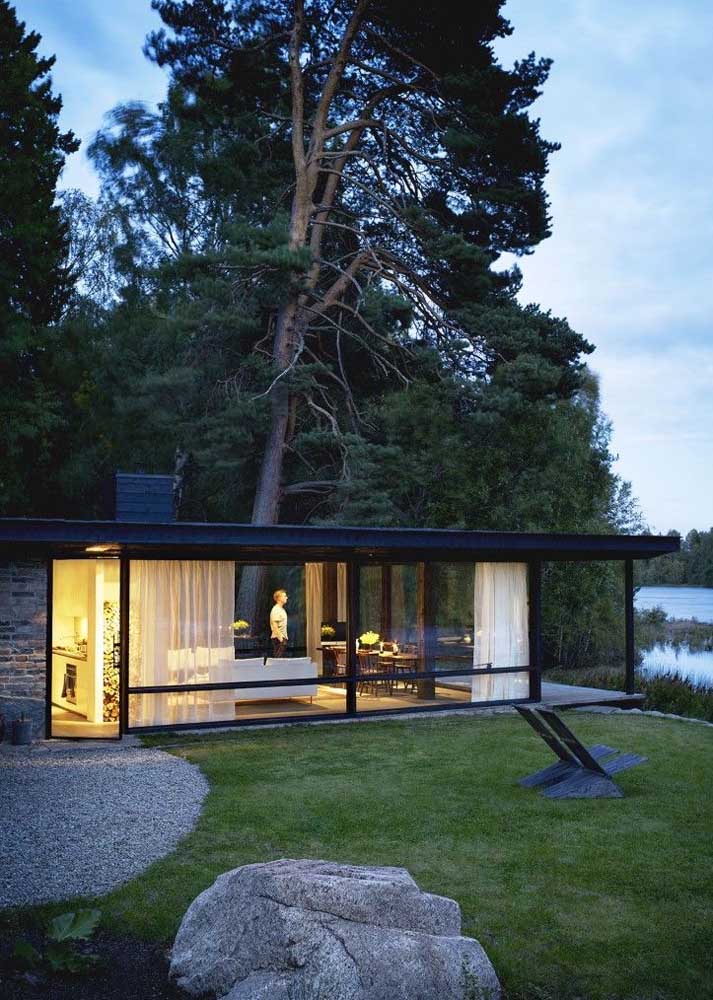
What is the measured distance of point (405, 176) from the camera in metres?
20.9

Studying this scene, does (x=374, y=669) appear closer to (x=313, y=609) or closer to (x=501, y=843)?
(x=313, y=609)

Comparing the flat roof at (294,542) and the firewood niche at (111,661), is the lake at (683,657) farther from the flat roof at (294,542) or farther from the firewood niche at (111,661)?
the firewood niche at (111,661)

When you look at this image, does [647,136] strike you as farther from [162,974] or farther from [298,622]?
[162,974]

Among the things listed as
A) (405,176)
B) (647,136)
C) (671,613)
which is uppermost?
(647,136)

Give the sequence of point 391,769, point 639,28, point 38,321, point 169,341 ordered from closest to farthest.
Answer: point 391,769 → point 639,28 → point 169,341 → point 38,321

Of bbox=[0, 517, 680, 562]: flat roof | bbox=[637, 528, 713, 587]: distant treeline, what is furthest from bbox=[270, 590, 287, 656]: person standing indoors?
bbox=[637, 528, 713, 587]: distant treeline

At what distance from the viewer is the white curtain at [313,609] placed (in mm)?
13648

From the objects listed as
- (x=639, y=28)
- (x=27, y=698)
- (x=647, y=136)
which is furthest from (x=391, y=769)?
(x=647, y=136)

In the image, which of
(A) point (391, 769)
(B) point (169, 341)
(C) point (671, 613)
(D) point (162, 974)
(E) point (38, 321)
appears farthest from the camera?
(C) point (671, 613)

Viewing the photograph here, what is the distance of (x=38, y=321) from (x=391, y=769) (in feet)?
70.1

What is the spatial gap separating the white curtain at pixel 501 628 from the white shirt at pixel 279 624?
2548 mm

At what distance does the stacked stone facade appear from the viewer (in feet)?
34.9

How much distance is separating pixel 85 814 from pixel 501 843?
3034 millimetres

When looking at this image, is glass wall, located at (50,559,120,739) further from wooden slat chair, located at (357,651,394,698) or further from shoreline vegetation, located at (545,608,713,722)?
shoreline vegetation, located at (545,608,713,722)
